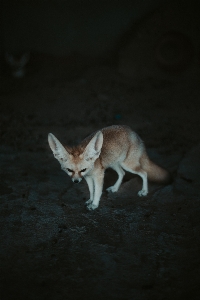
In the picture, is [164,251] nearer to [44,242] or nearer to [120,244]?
[120,244]

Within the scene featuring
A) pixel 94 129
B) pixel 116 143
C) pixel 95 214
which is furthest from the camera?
pixel 94 129

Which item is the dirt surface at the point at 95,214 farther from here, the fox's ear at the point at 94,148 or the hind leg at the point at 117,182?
the fox's ear at the point at 94,148

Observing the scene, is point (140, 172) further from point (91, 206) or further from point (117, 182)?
point (91, 206)

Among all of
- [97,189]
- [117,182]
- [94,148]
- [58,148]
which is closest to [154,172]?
[117,182]

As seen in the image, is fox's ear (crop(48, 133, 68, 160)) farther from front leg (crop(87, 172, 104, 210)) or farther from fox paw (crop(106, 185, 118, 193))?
fox paw (crop(106, 185, 118, 193))

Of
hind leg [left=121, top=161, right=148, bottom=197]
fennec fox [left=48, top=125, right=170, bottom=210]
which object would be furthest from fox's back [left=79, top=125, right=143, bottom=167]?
hind leg [left=121, top=161, right=148, bottom=197]

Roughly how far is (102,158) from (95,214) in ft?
2.26

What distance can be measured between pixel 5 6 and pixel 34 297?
9059 millimetres

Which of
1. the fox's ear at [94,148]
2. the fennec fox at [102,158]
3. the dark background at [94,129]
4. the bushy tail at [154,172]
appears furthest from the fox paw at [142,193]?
the fox's ear at [94,148]

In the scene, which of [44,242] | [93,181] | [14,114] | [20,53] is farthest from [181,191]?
[20,53]

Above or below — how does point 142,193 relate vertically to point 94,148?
below

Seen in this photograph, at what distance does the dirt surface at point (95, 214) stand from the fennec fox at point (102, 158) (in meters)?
0.21

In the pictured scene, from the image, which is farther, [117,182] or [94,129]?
[94,129]

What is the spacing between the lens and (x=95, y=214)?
12.5 ft
